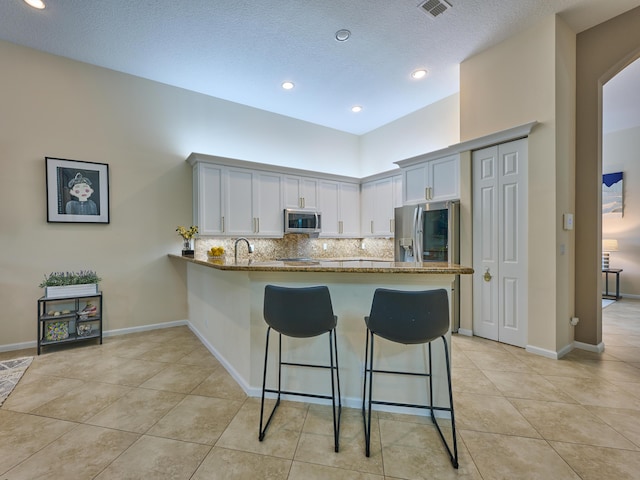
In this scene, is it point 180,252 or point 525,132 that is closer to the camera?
point 525,132

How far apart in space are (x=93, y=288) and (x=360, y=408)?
11.2 feet

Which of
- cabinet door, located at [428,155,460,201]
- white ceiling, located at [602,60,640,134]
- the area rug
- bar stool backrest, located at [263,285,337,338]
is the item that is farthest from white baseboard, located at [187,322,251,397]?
white ceiling, located at [602,60,640,134]

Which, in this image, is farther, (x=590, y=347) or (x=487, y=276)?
(x=487, y=276)

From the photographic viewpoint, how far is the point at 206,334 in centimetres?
341

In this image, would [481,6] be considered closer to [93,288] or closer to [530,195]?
[530,195]

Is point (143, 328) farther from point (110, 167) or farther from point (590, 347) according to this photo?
point (590, 347)

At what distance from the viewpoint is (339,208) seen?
5.40 metres

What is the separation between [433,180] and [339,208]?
1875 mm

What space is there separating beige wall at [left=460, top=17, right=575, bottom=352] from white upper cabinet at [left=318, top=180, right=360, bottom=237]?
279cm

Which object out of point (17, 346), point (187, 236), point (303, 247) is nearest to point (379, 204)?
point (303, 247)

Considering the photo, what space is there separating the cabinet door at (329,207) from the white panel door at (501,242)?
2.42 meters

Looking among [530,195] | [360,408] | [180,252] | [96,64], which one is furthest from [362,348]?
[96,64]

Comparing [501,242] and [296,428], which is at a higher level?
[501,242]

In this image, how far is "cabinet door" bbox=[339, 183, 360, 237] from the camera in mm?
5434
